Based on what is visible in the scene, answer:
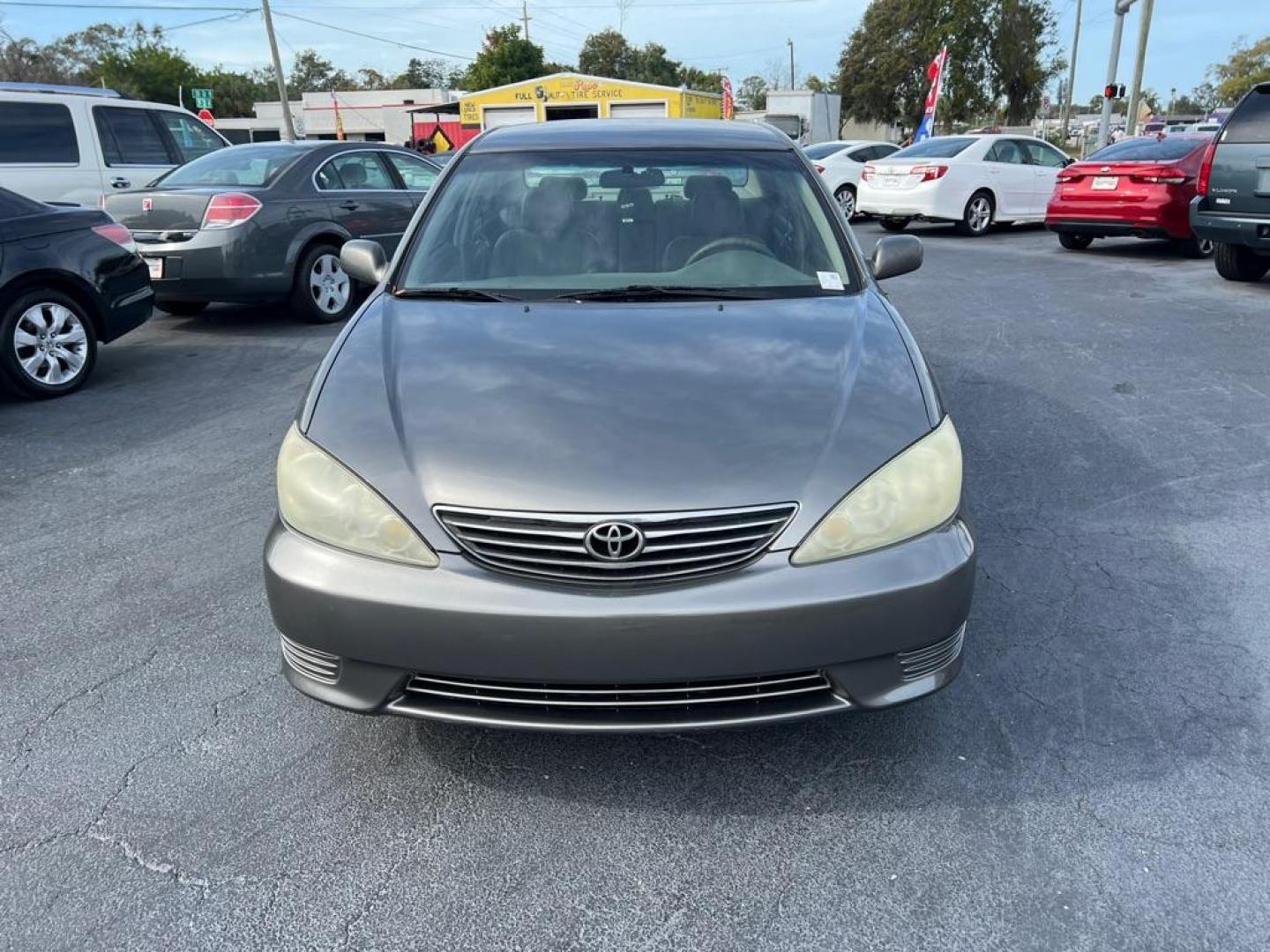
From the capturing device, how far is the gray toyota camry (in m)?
2.15

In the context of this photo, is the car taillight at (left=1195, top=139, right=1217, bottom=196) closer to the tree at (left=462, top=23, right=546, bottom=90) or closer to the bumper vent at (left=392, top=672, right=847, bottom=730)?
the bumper vent at (left=392, top=672, right=847, bottom=730)

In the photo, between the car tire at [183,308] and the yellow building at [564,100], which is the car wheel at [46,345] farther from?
the yellow building at [564,100]

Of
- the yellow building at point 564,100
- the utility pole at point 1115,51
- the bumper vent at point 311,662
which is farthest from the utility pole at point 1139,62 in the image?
the bumper vent at point 311,662

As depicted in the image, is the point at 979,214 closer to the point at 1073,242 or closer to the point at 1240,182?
the point at 1073,242

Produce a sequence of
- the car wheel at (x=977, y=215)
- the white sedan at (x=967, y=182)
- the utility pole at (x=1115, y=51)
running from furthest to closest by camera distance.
Result: 1. the utility pole at (x=1115, y=51)
2. the car wheel at (x=977, y=215)
3. the white sedan at (x=967, y=182)

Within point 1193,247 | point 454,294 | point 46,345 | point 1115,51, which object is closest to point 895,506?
point 454,294

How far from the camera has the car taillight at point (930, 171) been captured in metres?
14.2

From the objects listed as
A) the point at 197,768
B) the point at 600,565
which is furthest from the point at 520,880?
the point at 197,768

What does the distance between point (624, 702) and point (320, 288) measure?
7242 mm

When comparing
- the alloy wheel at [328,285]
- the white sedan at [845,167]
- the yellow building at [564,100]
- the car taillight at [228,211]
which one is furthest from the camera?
the yellow building at [564,100]

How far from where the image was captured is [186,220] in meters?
7.74

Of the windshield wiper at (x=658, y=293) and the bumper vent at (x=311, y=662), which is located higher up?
the windshield wiper at (x=658, y=293)

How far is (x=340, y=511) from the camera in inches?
91.0

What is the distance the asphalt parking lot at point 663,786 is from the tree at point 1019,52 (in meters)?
52.6
